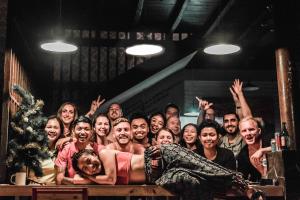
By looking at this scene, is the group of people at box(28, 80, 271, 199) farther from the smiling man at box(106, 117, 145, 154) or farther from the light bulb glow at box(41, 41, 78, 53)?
the light bulb glow at box(41, 41, 78, 53)

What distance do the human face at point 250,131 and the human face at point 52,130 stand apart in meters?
2.87

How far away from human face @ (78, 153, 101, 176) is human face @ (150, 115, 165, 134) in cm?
191

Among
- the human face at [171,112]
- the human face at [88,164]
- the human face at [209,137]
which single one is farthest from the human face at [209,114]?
the human face at [88,164]

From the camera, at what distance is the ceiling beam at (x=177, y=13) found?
7940 millimetres

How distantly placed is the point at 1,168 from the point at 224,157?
3.08 meters

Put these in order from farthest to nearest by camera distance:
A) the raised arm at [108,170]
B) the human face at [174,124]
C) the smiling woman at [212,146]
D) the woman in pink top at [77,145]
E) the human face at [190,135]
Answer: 1. the human face at [174,124]
2. the human face at [190,135]
3. the smiling woman at [212,146]
4. the woman in pink top at [77,145]
5. the raised arm at [108,170]

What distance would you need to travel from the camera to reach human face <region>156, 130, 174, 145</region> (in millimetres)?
6180

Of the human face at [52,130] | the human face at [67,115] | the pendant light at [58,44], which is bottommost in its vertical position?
the human face at [52,130]

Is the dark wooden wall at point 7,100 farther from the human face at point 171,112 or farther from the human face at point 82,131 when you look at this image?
the human face at point 171,112

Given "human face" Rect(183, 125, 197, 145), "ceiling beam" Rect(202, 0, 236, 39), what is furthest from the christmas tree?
"ceiling beam" Rect(202, 0, 236, 39)

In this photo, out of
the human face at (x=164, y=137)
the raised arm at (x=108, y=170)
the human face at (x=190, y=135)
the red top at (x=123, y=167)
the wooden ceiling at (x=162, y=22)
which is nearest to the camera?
the raised arm at (x=108, y=170)

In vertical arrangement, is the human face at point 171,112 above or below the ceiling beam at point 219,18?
below

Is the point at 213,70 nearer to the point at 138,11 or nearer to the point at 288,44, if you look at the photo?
the point at 138,11

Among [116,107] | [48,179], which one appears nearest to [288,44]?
[116,107]
